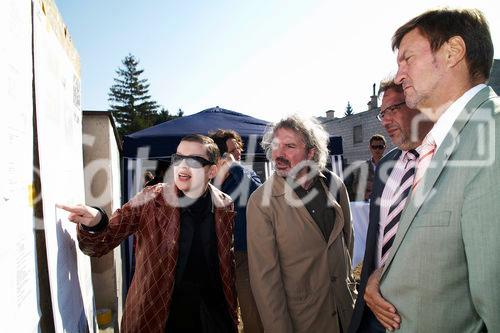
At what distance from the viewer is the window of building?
25.2 meters

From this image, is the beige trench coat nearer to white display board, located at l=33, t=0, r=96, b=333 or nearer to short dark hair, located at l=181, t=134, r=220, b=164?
short dark hair, located at l=181, t=134, r=220, b=164

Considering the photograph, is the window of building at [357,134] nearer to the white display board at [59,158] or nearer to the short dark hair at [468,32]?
the short dark hair at [468,32]

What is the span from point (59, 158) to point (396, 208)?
162cm

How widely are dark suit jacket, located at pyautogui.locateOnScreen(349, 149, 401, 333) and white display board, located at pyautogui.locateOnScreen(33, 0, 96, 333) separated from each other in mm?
1352

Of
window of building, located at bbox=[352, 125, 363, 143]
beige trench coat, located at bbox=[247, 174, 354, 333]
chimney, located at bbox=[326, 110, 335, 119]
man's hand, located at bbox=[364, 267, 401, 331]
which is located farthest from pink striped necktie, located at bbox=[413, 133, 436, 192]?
chimney, located at bbox=[326, 110, 335, 119]

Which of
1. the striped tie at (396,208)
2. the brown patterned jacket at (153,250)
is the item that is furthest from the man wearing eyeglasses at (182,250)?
the striped tie at (396,208)

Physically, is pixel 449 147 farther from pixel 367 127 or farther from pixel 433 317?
pixel 367 127

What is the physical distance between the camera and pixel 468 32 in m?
1.34

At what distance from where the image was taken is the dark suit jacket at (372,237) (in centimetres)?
176

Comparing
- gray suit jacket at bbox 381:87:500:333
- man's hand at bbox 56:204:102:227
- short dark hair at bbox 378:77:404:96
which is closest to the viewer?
gray suit jacket at bbox 381:87:500:333

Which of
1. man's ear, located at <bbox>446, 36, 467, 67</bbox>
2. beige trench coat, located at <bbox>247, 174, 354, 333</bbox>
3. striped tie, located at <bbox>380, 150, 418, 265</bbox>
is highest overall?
man's ear, located at <bbox>446, 36, 467, 67</bbox>

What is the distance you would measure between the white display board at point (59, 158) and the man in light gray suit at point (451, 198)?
3.98ft

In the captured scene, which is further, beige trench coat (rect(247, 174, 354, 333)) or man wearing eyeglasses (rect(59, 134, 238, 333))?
beige trench coat (rect(247, 174, 354, 333))

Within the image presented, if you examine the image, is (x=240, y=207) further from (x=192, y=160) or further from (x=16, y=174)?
(x=16, y=174)
